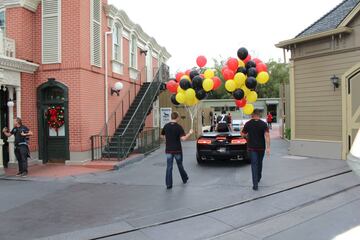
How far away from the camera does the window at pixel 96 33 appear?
43.7ft

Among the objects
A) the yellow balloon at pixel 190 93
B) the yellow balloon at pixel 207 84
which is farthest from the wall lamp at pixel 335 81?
the yellow balloon at pixel 190 93

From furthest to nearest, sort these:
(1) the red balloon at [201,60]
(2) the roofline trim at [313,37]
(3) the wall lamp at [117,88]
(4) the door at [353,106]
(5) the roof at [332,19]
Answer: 1. (3) the wall lamp at [117,88]
2. (5) the roof at [332,19]
3. (1) the red balloon at [201,60]
4. (2) the roofline trim at [313,37]
5. (4) the door at [353,106]

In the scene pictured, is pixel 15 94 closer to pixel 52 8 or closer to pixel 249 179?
pixel 52 8

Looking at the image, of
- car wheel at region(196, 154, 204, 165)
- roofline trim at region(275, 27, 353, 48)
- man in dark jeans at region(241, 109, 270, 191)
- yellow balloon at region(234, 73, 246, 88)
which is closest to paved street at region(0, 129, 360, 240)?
man in dark jeans at region(241, 109, 270, 191)

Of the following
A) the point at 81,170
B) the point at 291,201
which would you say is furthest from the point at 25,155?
the point at 291,201

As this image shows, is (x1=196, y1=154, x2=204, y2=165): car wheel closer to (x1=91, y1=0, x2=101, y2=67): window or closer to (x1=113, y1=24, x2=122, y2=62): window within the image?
(x1=91, y1=0, x2=101, y2=67): window

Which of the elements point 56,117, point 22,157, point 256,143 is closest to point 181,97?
point 256,143

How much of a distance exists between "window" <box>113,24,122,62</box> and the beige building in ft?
21.9

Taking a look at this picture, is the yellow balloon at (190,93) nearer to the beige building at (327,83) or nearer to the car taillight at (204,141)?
the car taillight at (204,141)

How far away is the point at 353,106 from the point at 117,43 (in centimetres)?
966

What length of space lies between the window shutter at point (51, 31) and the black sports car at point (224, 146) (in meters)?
5.74

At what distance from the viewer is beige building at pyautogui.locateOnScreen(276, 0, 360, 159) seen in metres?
12.0

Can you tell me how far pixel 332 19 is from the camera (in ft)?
43.6

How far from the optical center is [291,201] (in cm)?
725
